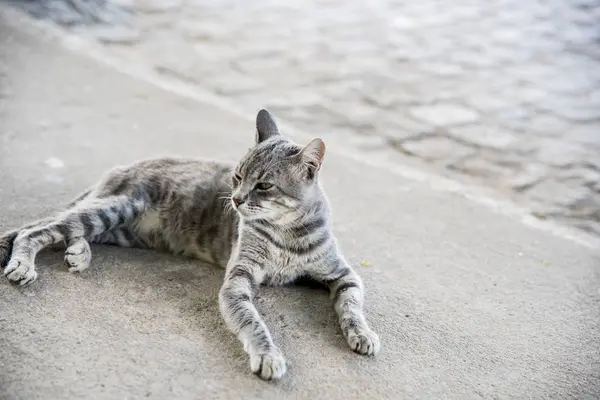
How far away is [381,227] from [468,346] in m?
1.05

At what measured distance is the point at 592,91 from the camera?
593 cm

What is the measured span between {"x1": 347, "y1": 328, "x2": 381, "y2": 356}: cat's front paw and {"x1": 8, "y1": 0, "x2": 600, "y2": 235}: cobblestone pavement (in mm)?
1978

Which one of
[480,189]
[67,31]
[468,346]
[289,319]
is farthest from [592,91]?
[67,31]

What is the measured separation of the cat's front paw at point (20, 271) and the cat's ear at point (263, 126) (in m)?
1.14

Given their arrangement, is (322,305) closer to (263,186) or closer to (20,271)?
(263,186)

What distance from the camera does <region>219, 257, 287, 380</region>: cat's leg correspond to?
7.93 feet

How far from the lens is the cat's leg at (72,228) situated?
9.03ft

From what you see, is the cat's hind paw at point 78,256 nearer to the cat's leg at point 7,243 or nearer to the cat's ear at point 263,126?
the cat's leg at point 7,243

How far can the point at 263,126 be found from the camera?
119 inches

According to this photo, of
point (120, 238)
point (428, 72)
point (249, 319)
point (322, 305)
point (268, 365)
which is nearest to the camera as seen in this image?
point (268, 365)

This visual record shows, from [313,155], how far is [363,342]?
0.80 meters

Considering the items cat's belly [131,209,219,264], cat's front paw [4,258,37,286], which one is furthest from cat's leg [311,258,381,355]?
cat's front paw [4,258,37,286]

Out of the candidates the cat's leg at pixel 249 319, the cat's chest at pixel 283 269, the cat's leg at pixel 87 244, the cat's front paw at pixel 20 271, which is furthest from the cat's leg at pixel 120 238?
the cat's chest at pixel 283 269

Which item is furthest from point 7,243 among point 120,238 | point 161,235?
point 161,235
